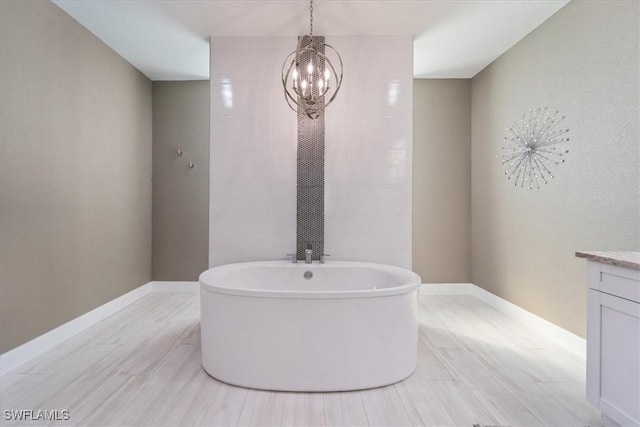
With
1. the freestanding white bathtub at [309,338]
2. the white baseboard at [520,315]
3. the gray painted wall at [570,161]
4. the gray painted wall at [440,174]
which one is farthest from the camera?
the gray painted wall at [440,174]

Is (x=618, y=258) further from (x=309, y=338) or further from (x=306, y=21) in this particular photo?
(x=306, y=21)

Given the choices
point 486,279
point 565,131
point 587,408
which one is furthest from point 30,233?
point 486,279

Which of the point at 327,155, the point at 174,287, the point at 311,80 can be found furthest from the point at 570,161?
the point at 174,287

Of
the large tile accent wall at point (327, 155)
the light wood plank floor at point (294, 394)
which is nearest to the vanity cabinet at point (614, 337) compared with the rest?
the light wood plank floor at point (294, 394)

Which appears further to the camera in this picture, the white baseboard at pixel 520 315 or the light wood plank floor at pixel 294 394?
the white baseboard at pixel 520 315

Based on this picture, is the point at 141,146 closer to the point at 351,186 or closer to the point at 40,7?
the point at 40,7

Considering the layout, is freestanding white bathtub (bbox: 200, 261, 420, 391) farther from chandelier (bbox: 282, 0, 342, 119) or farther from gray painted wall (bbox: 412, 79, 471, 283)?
gray painted wall (bbox: 412, 79, 471, 283)

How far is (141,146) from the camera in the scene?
4375mm

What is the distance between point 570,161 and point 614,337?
1.59 m

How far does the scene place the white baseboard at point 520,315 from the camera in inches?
109

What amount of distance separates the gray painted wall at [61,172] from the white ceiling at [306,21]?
34cm

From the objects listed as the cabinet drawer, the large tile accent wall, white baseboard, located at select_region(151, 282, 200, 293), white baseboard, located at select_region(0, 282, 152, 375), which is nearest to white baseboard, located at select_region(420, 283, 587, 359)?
the cabinet drawer

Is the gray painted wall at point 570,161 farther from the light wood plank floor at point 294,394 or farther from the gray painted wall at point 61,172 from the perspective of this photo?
the gray painted wall at point 61,172

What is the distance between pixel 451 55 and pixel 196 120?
3.13 metres
